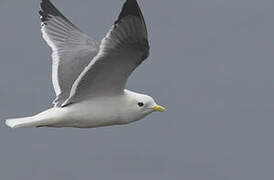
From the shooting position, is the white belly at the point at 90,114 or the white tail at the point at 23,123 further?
the white belly at the point at 90,114

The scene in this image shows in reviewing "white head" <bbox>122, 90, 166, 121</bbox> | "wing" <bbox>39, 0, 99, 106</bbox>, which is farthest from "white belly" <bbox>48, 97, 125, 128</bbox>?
"wing" <bbox>39, 0, 99, 106</bbox>

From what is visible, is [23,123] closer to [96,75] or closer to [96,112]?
[96,112]

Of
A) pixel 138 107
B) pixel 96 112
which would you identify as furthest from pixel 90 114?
pixel 138 107

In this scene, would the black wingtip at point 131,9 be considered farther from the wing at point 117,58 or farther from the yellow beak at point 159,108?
the yellow beak at point 159,108

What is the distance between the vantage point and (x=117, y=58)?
8328 millimetres

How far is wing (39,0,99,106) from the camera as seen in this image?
9.56 meters

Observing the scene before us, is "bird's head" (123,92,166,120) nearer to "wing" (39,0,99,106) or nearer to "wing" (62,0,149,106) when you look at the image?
"wing" (62,0,149,106)

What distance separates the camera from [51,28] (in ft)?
34.7

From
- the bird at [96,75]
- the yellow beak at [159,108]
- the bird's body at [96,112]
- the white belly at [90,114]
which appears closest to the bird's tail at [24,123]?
the bird at [96,75]

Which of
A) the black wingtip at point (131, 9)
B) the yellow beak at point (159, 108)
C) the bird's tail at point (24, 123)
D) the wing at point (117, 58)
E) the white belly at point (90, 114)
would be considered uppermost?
the black wingtip at point (131, 9)

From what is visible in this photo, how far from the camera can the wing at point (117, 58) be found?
7945mm

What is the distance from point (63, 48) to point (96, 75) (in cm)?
166

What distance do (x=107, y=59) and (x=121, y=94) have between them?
34.6 inches

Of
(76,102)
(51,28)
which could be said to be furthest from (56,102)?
(51,28)
